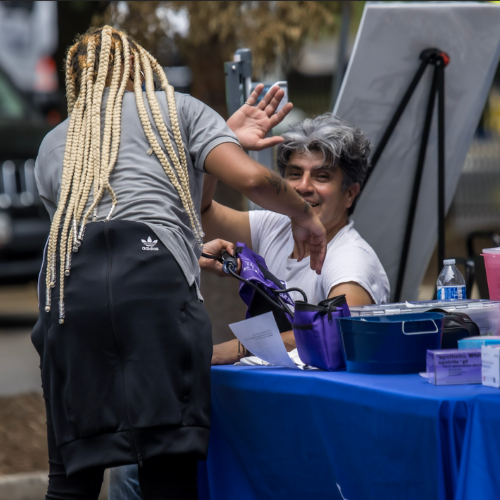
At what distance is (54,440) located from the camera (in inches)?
78.2

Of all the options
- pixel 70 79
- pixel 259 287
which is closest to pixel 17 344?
pixel 259 287

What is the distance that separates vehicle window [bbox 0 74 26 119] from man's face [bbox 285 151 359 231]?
6.74 metres

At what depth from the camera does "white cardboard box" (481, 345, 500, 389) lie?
5.16 feet

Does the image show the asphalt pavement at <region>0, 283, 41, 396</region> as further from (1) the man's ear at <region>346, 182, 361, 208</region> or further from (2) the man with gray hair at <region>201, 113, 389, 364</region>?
(1) the man's ear at <region>346, 182, 361, 208</region>

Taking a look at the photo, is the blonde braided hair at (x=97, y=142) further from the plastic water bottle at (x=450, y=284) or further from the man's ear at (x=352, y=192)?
the man's ear at (x=352, y=192)

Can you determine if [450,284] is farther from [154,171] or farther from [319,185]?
[154,171]

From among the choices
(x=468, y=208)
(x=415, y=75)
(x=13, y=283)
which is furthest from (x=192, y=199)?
(x=468, y=208)

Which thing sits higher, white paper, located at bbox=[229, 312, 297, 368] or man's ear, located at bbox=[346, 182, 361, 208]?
man's ear, located at bbox=[346, 182, 361, 208]

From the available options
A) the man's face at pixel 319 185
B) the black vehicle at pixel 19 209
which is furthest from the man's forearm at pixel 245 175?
the black vehicle at pixel 19 209

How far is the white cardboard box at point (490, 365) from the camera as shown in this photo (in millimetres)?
1572

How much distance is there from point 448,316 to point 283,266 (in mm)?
996

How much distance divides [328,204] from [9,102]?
732 cm

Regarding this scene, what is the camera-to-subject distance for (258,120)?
2.42 meters

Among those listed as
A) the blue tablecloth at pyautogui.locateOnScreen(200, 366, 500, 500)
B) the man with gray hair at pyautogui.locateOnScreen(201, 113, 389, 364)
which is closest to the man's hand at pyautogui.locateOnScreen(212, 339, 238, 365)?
the blue tablecloth at pyautogui.locateOnScreen(200, 366, 500, 500)
